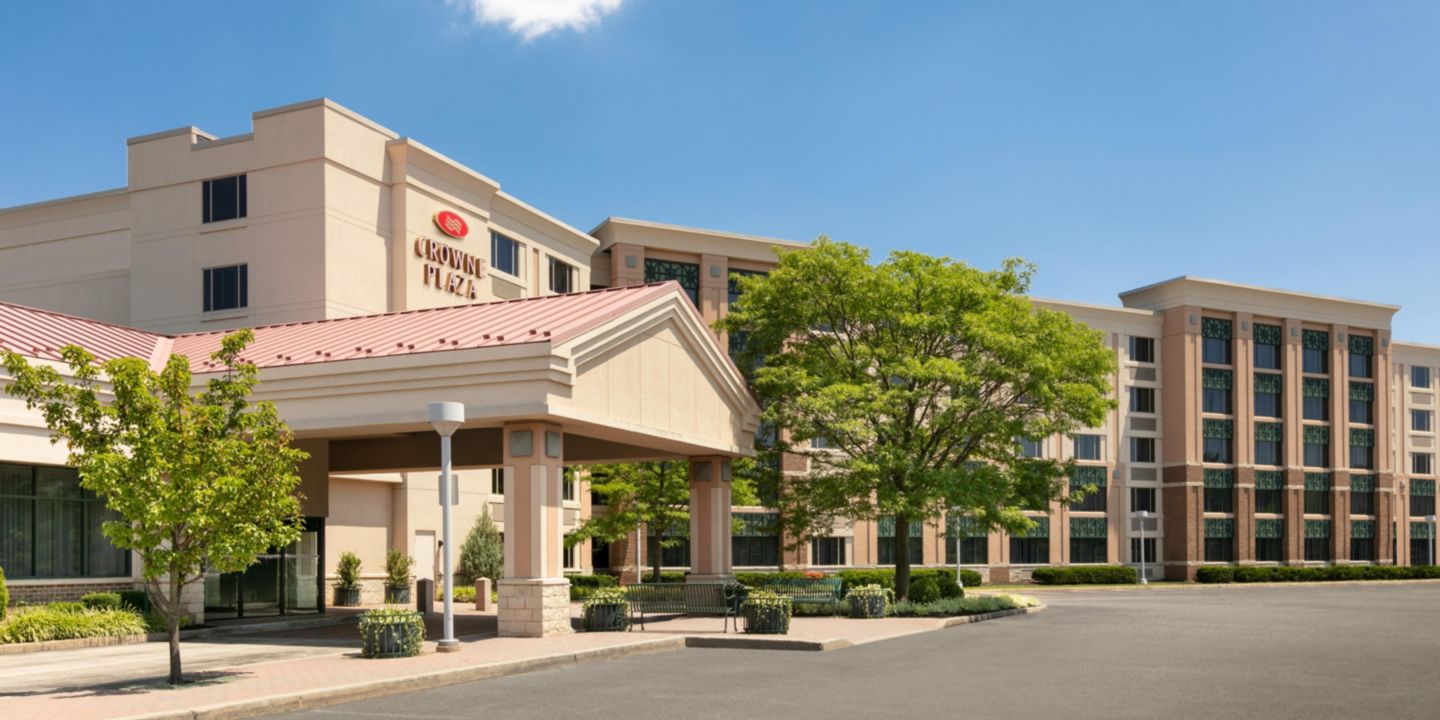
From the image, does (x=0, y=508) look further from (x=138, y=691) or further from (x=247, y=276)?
(x=247, y=276)

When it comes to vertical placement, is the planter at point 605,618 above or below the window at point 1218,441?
below

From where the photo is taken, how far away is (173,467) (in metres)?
17.2

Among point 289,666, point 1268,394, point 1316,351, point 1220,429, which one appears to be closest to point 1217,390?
point 1220,429

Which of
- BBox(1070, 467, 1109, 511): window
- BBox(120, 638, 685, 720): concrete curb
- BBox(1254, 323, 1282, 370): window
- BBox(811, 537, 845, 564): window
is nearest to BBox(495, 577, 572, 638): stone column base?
BBox(120, 638, 685, 720): concrete curb

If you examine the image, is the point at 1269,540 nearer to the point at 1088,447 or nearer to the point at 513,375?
the point at 1088,447

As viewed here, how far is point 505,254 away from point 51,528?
26.1 metres

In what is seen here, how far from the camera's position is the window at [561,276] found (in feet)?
181

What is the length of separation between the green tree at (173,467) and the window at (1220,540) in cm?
7242

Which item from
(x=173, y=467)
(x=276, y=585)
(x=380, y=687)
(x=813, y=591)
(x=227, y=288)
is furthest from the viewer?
(x=227, y=288)

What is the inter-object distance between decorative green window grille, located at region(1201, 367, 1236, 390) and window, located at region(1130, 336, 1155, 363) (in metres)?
3.27

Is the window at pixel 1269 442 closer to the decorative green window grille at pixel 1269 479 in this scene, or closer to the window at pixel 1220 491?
the decorative green window grille at pixel 1269 479

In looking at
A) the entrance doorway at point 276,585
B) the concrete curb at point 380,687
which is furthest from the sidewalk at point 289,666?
the entrance doorway at point 276,585

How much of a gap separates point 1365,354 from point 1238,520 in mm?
16584

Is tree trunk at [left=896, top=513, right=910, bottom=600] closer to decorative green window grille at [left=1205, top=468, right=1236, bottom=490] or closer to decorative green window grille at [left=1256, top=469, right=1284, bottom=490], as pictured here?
decorative green window grille at [left=1205, top=468, right=1236, bottom=490]
